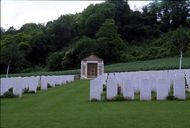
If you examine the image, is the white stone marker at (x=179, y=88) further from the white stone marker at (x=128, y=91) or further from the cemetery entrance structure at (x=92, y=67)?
the cemetery entrance structure at (x=92, y=67)

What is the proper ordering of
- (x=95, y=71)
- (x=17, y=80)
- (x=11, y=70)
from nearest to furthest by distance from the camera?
(x=17, y=80) < (x=95, y=71) < (x=11, y=70)

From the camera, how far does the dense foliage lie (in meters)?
73.0

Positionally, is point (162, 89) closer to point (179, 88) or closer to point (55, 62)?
point (179, 88)

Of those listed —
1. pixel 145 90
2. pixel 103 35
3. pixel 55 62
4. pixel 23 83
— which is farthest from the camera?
pixel 103 35

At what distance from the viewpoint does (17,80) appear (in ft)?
62.8

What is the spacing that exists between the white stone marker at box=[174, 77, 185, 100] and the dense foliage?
52614 mm

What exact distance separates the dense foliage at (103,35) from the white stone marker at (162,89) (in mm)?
52617

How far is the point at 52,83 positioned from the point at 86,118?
69.3ft

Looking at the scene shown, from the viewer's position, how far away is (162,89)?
15992 millimetres

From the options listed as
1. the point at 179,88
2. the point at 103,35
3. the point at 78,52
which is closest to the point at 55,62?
the point at 78,52

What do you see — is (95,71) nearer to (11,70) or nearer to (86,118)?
(11,70)

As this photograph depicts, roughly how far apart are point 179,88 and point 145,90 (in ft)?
4.32

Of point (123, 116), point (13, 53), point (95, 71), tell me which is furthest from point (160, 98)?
point (95, 71)

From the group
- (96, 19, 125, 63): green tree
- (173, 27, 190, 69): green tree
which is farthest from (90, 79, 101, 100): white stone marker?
(96, 19, 125, 63): green tree
